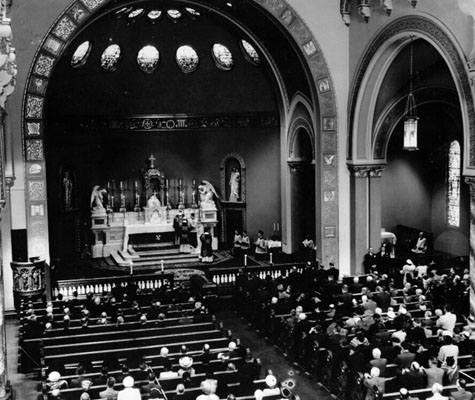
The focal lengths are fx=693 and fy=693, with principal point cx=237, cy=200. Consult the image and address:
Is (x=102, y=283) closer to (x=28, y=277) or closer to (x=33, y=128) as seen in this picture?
(x=28, y=277)

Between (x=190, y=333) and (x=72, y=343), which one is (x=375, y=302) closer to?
(x=190, y=333)

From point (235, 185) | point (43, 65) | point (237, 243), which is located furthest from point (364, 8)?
point (237, 243)

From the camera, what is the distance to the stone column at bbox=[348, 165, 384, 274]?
2695 centimetres

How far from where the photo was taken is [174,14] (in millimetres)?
32094

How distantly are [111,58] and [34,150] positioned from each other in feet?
32.4

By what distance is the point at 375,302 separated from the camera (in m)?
19.9

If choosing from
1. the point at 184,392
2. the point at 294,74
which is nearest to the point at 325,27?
the point at 294,74

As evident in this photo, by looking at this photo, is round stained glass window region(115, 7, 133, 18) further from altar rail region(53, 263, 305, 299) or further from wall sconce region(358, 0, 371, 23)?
altar rail region(53, 263, 305, 299)

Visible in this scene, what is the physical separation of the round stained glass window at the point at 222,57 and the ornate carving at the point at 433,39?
28.7 ft

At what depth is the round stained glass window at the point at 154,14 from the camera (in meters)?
31.7

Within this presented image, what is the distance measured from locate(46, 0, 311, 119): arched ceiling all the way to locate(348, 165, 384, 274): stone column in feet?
15.6

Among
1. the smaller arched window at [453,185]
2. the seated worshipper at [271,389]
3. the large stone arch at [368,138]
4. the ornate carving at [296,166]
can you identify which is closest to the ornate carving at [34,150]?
the large stone arch at [368,138]

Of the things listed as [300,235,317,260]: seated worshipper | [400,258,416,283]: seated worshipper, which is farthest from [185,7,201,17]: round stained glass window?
[400,258,416,283]: seated worshipper

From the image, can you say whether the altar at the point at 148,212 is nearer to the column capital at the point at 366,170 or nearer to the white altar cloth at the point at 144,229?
the white altar cloth at the point at 144,229
